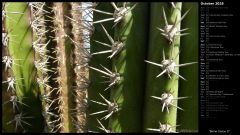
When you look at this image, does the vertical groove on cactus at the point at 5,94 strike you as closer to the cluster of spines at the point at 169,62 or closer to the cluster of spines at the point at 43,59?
the cluster of spines at the point at 43,59

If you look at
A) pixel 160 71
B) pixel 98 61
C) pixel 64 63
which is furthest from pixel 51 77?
pixel 160 71

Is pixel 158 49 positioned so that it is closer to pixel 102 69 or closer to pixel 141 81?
pixel 141 81

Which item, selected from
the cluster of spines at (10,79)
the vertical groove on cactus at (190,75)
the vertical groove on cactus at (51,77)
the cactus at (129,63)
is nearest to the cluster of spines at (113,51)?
the cactus at (129,63)

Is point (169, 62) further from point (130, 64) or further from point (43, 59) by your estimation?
point (43, 59)

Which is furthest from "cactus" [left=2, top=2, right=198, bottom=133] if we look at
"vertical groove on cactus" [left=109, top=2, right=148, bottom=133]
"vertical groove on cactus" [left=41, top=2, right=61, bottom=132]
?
"vertical groove on cactus" [left=41, top=2, right=61, bottom=132]

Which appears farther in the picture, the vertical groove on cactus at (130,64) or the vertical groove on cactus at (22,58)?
the vertical groove on cactus at (22,58)

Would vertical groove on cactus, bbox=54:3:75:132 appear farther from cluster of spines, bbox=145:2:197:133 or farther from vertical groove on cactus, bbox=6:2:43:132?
cluster of spines, bbox=145:2:197:133
